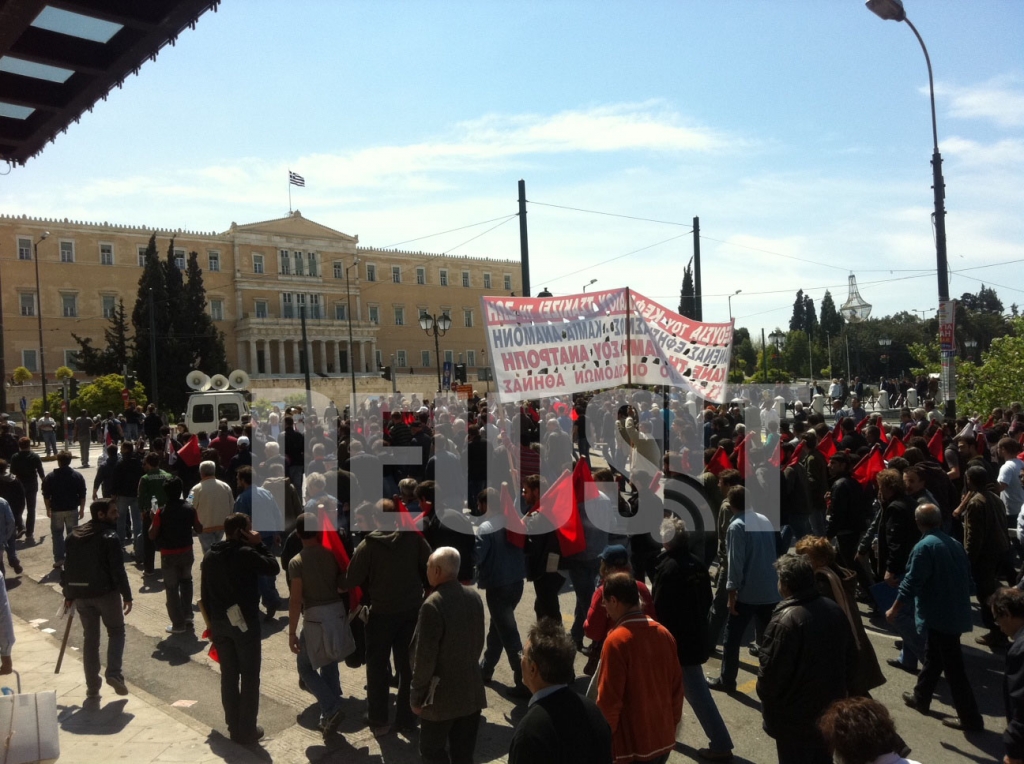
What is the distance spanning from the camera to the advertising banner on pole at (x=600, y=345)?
979 centimetres

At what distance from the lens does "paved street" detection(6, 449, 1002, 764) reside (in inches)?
207

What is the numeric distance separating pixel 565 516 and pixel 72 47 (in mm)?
4757

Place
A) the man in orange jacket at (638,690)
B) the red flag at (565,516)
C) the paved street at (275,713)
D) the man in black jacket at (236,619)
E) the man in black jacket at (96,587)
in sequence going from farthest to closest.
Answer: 1. the red flag at (565,516)
2. the man in black jacket at (96,587)
3. the man in black jacket at (236,619)
4. the paved street at (275,713)
5. the man in orange jacket at (638,690)

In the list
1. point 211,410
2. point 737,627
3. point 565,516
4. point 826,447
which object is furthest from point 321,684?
point 211,410

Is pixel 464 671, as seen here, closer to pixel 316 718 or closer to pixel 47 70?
A: pixel 316 718

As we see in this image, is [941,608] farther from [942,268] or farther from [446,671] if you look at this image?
[942,268]

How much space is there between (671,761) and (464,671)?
5.19 feet

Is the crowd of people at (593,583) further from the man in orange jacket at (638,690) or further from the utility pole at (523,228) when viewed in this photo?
the utility pole at (523,228)

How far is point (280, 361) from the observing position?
239 feet

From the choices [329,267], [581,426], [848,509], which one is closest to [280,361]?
[329,267]

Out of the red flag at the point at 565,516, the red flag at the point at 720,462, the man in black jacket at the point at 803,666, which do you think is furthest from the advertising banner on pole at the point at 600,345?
the man in black jacket at the point at 803,666

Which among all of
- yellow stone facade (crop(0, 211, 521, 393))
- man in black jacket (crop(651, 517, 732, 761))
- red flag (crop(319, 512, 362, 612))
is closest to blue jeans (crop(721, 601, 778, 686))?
man in black jacket (crop(651, 517, 732, 761))

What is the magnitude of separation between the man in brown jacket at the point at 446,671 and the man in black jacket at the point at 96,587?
3.27 meters

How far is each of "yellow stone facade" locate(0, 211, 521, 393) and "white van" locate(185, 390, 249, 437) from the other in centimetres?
4039
